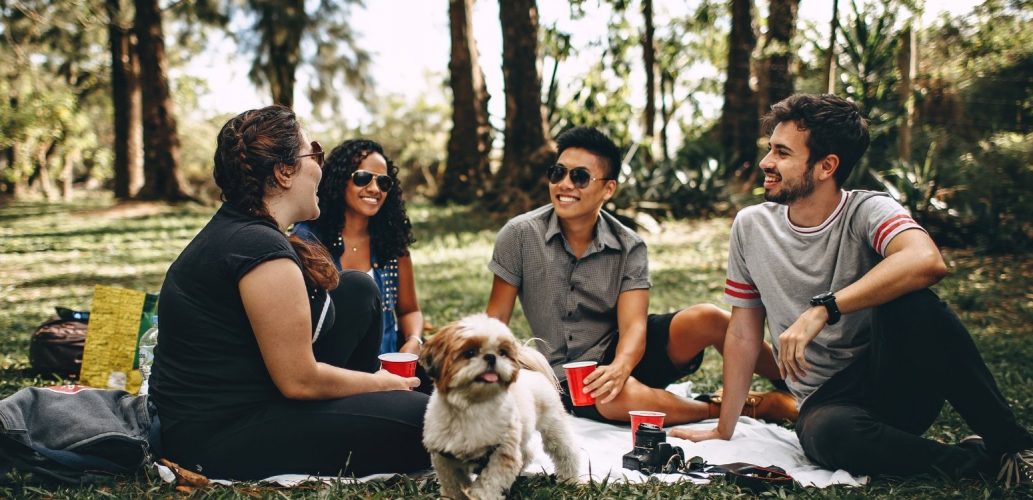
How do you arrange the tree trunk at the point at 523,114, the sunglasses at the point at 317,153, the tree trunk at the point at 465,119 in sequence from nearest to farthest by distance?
the sunglasses at the point at 317,153 → the tree trunk at the point at 523,114 → the tree trunk at the point at 465,119

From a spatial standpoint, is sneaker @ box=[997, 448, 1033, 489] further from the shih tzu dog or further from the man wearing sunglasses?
the shih tzu dog

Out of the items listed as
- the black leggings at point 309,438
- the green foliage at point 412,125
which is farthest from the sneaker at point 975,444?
the green foliage at point 412,125

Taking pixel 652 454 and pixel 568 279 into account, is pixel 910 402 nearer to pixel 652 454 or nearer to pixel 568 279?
pixel 652 454

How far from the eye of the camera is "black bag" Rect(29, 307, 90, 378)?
499 cm

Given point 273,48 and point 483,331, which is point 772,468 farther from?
point 273,48

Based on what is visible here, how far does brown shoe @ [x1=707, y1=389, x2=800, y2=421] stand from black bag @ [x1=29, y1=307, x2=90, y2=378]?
3.99 metres

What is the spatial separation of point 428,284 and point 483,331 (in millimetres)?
6599

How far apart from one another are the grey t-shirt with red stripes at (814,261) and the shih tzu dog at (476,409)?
133cm

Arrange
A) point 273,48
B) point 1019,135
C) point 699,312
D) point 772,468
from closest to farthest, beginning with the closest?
point 772,468 → point 699,312 → point 1019,135 → point 273,48

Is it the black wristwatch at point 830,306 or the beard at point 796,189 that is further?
the beard at point 796,189

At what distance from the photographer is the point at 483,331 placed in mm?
2695

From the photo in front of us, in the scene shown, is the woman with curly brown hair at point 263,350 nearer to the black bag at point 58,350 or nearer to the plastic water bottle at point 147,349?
the plastic water bottle at point 147,349

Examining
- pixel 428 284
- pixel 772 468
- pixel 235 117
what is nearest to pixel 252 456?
pixel 235 117

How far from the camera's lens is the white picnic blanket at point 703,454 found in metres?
3.28
